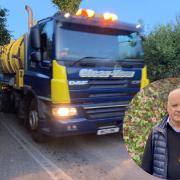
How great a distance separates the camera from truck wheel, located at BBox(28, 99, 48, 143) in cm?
556

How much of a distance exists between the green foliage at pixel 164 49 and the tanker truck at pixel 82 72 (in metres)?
3.84

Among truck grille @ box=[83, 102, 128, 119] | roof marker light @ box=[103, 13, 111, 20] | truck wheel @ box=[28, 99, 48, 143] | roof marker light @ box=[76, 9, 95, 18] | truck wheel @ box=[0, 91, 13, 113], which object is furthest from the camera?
truck wheel @ box=[0, 91, 13, 113]

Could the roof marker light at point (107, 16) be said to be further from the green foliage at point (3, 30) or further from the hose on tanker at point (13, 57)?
the green foliage at point (3, 30)

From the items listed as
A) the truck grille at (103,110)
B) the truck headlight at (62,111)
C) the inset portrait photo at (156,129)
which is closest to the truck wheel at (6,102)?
the truck headlight at (62,111)

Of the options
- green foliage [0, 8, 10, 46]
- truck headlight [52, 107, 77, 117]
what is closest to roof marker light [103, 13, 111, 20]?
truck headlight [52, 107, 77, 117]

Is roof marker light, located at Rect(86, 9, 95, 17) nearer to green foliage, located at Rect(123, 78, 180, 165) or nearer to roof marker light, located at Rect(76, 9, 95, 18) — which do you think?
roof marker light, located at Rect(76, 9, 95, 18)

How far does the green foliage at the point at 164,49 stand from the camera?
30.8 ft

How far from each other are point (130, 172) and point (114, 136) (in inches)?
80.4

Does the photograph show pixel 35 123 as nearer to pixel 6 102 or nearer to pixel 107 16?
pixel 107 16

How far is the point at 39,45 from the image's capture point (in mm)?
5164

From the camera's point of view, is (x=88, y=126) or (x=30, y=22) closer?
(x=88, y=126)

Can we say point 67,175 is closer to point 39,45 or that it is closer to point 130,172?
point 130,172

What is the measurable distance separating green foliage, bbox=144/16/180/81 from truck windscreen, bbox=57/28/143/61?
143 inches

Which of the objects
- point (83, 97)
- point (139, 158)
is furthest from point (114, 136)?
point (139, 158)
